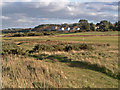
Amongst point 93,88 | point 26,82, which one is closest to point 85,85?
point 93,88

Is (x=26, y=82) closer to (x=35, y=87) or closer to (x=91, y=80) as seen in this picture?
(x=35, y=87)

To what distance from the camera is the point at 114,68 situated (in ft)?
27.1

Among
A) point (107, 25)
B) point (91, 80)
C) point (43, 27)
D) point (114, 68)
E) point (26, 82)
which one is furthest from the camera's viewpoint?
point (107, 25)

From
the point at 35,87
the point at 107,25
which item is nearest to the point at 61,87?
the point at 35,87

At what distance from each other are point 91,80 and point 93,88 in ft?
3.41

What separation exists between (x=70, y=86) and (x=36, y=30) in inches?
3623

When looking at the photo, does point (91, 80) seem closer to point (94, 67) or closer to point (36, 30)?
point (94, 67)

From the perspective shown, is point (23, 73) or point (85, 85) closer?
point (85, 85)

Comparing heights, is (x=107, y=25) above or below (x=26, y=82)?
above

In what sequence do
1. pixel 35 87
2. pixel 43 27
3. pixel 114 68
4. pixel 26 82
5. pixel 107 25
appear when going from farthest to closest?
pixel 107 25, pixel 43 27, pixel 114 68, pixel 26 82, pixel 35 87

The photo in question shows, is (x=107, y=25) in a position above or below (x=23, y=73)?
above

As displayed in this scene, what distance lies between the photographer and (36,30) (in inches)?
3752

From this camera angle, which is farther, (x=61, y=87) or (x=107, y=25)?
(x=107, y=25)

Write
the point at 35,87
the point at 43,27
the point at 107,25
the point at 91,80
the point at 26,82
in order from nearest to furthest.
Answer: the point at 35,87 < the point at 26,82 < the point at 91,80 < the point at 43,27 < the point at 107,25
